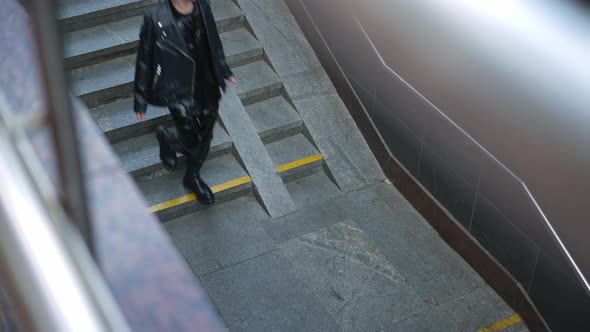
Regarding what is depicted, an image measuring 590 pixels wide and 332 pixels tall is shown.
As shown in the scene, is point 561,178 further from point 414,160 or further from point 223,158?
point 223,158

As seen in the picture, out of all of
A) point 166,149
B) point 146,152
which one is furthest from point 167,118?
point 166,149

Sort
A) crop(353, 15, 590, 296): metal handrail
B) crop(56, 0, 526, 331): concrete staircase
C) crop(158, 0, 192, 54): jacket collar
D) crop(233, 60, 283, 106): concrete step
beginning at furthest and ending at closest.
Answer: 1. crop(233, 60, 283, 106): concrete step
2. crop(56, 0, 526, 331): concrete staircase
3. crop(158, 0, 192, 54): jacket collar
4. crop(353, 15, 590, 296): metal handrail

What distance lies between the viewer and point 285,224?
18.7 feet

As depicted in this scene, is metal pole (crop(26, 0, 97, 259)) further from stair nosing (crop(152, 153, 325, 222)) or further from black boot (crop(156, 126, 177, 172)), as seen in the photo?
stair nosing (crop(152, 153, 325, 222))

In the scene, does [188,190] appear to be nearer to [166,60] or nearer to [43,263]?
[166,60]

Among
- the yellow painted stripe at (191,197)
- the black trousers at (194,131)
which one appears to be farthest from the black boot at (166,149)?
the yellow painted stripe at (191,197)

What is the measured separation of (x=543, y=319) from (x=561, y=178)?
0.98 metres

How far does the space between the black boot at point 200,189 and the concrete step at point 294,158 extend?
0.64 metres

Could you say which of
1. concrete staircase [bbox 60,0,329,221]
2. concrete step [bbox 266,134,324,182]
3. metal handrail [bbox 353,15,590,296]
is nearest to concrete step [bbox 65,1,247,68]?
concrete staircase [bbox 60,0,329,221]

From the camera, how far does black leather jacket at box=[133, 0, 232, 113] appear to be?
480cm

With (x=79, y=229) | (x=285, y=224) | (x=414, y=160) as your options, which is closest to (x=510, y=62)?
(x=414, y=160)

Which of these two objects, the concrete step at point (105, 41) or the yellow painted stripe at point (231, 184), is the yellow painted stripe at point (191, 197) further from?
the concrete step at point (105, 41)

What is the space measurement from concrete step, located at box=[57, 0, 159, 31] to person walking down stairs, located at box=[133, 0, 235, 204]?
57.2 inches

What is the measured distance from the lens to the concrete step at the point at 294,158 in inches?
238
